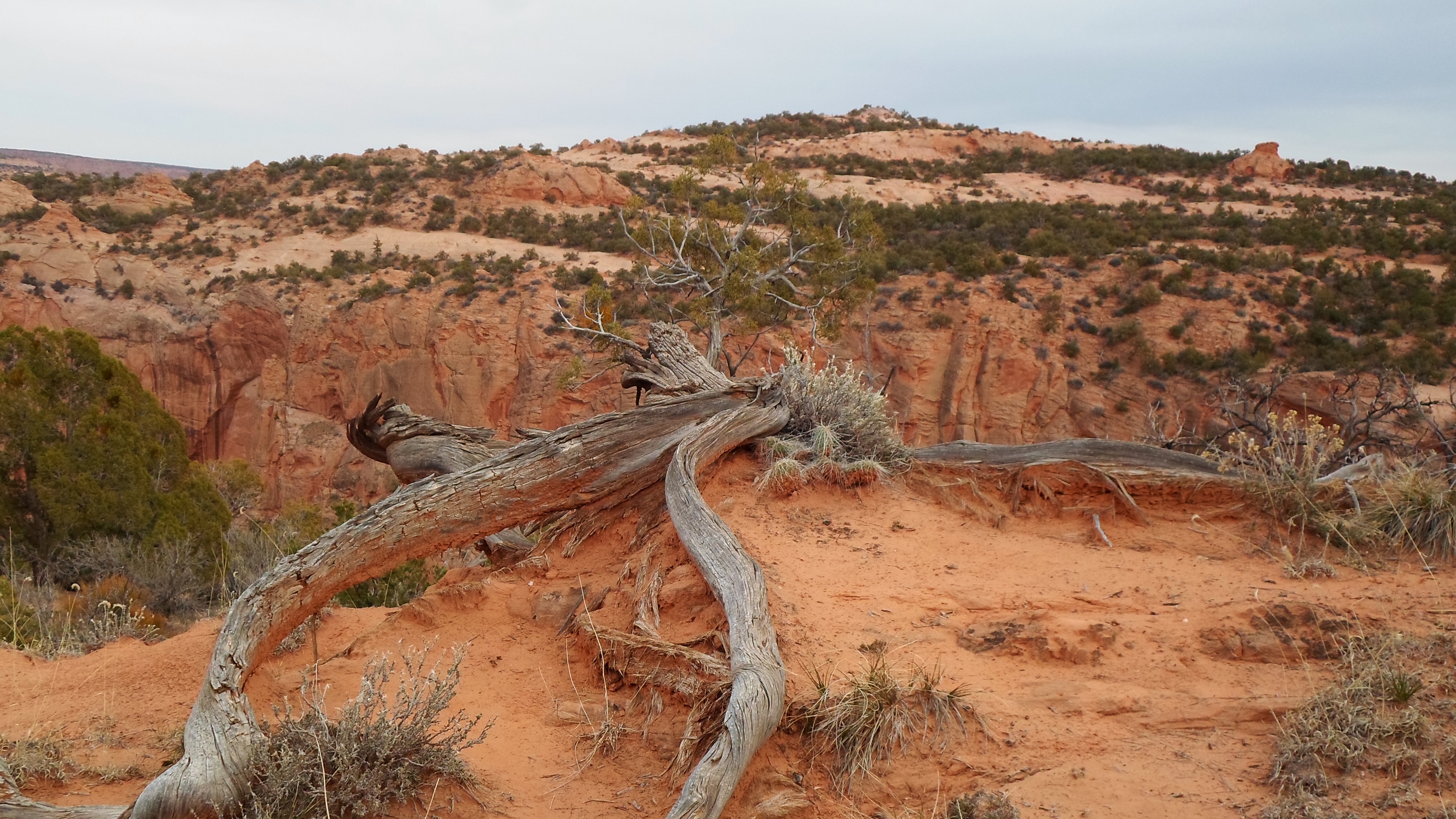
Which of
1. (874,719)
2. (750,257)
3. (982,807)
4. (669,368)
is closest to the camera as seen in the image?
(982,807)

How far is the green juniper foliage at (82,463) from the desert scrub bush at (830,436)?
7.89m

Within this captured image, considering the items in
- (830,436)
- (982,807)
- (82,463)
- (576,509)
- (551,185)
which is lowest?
(82,463)

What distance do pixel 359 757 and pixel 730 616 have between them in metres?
1.38

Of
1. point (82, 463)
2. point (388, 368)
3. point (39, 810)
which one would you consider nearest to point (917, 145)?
point (388, 368)

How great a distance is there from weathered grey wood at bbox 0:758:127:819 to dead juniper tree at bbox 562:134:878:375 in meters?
9.57

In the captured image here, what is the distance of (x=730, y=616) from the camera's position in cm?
348

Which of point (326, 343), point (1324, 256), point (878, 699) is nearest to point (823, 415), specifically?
point (878, 699)

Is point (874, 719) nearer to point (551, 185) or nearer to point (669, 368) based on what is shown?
point (669, 368)

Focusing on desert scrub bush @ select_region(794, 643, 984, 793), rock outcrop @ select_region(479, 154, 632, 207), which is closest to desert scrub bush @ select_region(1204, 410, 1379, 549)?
desert scrub bush @ select_region(794, 643, 984, 793)

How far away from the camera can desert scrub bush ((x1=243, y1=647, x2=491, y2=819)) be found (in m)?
2.71

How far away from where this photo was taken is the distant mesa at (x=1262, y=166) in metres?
36.3

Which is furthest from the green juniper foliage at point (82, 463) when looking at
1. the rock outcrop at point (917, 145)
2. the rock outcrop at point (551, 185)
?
the rock outcrop at point (917, 145)

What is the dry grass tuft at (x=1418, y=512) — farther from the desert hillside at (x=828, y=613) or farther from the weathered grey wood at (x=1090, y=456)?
the weathered grey wood at (x=1090, y=456)

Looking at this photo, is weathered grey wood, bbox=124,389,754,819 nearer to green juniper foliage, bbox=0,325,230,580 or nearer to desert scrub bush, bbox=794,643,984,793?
desert scrub bush, bbox=794,643,984,793
